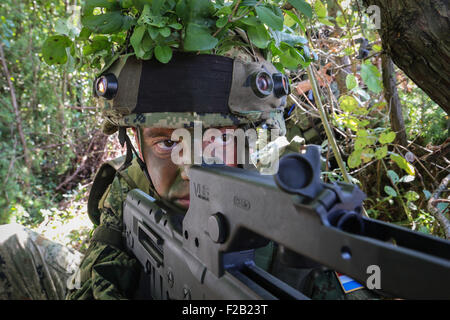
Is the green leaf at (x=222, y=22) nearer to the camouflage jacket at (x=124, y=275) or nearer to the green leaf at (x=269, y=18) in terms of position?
the green leaf at (x=269, y=18)

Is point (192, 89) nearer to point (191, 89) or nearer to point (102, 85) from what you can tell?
point (191, 89)

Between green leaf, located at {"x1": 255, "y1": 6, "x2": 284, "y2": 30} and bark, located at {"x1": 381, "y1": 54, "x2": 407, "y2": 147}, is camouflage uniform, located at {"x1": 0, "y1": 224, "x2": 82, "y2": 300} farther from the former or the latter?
bark, located at {"x1": 381, "y1": 54, "x2": 407, "y2": 147}

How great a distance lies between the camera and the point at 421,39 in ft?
3.68

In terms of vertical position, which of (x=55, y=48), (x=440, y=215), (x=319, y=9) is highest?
(x=319, y=9)

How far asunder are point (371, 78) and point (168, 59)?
1070 mm

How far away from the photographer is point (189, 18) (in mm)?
1212

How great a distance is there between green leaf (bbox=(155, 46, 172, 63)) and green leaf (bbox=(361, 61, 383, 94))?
104 cm

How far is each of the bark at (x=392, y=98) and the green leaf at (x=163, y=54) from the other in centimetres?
151

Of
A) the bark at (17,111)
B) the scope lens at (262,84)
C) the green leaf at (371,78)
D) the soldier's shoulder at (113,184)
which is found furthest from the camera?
the bark at (17,111)

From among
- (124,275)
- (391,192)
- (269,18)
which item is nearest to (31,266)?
(124,275)

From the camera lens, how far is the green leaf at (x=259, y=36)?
Result: 1.29 metres

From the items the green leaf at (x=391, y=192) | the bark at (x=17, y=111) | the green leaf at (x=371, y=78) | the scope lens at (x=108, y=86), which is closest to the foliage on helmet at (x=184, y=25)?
the scope lens at (x=108, y=86)

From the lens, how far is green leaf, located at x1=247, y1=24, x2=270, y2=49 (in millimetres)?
1287

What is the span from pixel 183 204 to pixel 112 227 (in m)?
0.60
